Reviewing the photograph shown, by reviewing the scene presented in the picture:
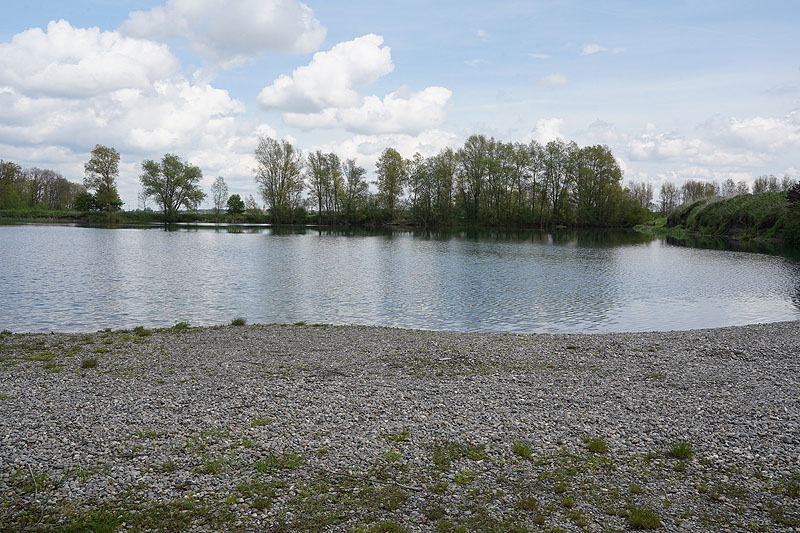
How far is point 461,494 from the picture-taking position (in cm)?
677

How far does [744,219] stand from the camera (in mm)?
78562

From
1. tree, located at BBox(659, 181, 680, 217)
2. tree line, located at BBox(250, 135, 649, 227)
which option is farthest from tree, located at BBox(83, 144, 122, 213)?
tree, located at BBox(659, 181, 680, 217)

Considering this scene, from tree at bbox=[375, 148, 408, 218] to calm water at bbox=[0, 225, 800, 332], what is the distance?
6184cm

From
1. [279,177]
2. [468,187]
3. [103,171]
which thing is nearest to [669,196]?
[468,187]

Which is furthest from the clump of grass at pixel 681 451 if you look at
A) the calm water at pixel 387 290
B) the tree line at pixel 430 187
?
the tree line at pixel 430 187

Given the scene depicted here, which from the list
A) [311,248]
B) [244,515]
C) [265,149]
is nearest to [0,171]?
[265,149]

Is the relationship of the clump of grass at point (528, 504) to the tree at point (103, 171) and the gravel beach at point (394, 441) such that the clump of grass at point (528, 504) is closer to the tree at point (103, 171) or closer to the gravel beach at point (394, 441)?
the gravel beach at point (394, 441)

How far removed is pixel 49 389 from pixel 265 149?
99.2 m

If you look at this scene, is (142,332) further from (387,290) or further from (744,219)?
(744,219)

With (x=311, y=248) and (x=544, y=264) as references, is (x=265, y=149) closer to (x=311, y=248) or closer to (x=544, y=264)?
(x=311, y=248)

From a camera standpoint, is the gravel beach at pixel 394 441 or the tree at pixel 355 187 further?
the tree at pixel 355 187

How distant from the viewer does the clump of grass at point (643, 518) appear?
607cm

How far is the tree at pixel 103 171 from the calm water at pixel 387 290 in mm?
56034

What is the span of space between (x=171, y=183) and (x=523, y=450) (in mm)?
113733
